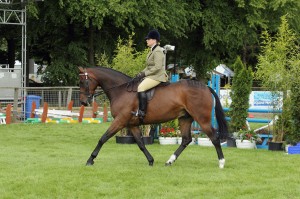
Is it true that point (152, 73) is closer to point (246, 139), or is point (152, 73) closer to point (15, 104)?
point (246, 139)

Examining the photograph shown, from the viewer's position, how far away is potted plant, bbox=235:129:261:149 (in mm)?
17062

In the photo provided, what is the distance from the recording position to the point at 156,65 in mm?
12852

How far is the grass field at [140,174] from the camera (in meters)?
9.84

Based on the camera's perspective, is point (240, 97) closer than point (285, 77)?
No

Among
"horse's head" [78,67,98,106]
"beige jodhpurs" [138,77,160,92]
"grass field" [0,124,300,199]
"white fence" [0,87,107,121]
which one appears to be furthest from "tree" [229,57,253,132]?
"white fence" [0,87,107,121]

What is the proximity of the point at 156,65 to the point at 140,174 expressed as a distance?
247 centimetres

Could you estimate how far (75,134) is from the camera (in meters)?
21.5

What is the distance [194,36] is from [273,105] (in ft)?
83.9

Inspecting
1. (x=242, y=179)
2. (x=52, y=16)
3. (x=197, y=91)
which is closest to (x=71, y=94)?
(x=52, y=16)

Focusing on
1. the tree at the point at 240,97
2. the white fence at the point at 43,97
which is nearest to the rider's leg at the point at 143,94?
the tree at the point at 240,97

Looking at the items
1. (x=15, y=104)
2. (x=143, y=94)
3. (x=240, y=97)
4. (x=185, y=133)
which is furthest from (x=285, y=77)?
(x=15, y=104)

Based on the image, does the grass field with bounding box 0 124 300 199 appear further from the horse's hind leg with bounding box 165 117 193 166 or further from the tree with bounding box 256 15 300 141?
the tree with bounding box 256 15 300 141

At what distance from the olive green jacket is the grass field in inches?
70.4

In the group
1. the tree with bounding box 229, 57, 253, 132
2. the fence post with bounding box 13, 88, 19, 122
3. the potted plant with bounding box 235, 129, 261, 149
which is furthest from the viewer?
the fence post with bounding box 13, 88, 19, 122
